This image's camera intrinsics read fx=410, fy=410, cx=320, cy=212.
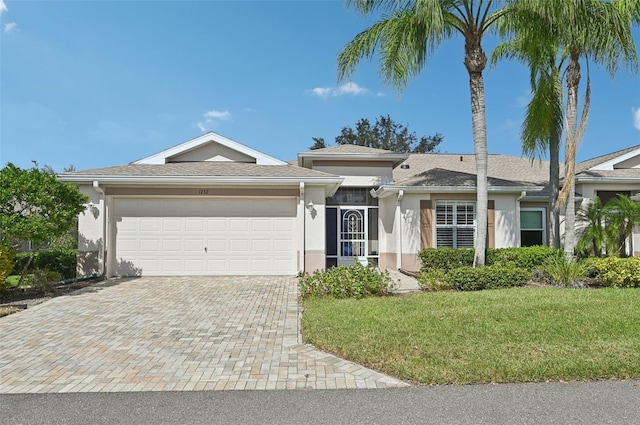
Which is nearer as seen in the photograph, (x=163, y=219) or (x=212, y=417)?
(x=212, y=417)

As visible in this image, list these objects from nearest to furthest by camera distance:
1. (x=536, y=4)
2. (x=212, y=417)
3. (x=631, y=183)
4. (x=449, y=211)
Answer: (x=212, y=417) < (x=536, y=4) < (x=449, y=211) < (x=631, y=183)

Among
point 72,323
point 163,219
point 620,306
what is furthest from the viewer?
point 163,219

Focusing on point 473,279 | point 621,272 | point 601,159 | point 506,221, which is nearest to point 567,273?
point 621,272

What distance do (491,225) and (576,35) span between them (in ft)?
20.8

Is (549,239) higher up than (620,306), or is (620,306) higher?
(549,239)

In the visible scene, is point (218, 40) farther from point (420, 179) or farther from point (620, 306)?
point (620, 306)

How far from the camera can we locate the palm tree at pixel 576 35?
1094cm

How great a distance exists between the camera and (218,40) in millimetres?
14117

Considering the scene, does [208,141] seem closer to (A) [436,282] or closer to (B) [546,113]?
(A) [436,282]

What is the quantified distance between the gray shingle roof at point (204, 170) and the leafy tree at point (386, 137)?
2597 centimetres

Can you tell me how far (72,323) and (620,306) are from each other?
1032 cm

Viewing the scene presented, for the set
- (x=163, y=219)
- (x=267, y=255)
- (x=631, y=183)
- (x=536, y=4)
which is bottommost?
(x=267, y=255)

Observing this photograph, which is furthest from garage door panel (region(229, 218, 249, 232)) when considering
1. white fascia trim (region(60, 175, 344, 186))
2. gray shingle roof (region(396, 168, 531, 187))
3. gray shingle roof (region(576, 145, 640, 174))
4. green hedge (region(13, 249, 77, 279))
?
gray shingle roof (region(576, 145, 640, 174))

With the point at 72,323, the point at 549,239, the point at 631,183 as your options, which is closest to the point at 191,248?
the point at 72,323
